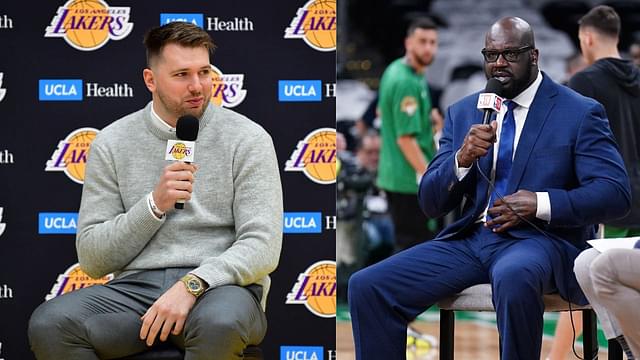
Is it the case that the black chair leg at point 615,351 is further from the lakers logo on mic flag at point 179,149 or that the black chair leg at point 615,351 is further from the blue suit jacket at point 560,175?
the lakers logo on mic flag at point 179,149

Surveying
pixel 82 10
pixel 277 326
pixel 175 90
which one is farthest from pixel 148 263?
pixel 82 10

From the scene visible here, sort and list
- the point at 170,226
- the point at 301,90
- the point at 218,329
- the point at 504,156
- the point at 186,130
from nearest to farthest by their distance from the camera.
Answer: the point at 218,329 < the point at 186,130 < the point at 170,226 < the point at 504,156 < the point at 301,90

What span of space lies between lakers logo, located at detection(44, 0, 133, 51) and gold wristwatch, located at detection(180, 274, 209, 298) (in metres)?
1.44

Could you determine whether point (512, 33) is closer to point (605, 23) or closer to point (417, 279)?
point (417, 279)

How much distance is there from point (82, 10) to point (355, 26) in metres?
4.71

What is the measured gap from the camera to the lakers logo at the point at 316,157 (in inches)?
167

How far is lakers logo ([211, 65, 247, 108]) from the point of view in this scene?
13.9ft

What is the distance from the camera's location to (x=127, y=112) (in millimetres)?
4250

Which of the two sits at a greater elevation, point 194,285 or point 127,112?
point 127,112

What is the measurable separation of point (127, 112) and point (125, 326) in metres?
1.32

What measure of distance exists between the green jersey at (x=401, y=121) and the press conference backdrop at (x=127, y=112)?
2381 millimetres

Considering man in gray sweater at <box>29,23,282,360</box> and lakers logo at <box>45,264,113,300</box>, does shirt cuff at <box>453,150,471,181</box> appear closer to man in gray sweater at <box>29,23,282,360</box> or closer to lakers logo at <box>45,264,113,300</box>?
man in gray sweater at <box>29,23,282,360</box>

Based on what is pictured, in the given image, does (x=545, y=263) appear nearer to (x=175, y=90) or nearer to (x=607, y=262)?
(x=607, y=262)

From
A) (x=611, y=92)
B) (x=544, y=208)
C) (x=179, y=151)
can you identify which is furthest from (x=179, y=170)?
(x=611, y=92)
